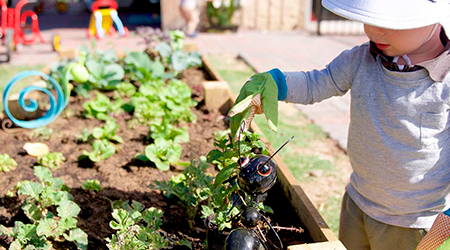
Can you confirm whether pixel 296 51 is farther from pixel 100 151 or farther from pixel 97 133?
pixel 100 151

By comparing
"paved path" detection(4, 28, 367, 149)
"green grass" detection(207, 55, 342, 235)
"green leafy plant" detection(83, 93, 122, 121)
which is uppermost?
"green leafy plant" detection(83, 93, 122, 121)

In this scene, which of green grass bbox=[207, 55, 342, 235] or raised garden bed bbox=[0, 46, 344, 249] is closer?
raised garden bed bbox=[0, 46, 344, 249]

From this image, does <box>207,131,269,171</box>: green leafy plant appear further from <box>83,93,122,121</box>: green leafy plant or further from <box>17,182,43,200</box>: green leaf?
<box>83,93,122,121</box>: green leafy plant

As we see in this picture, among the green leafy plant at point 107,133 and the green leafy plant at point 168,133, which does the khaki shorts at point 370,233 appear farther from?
the green leafy plant at point 107,133

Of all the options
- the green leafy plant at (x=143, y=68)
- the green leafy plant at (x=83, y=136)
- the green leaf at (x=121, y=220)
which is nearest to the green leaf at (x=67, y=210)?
the green leaf at (x=121, y=220)

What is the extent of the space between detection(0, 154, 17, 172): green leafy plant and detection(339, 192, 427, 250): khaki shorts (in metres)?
1.70

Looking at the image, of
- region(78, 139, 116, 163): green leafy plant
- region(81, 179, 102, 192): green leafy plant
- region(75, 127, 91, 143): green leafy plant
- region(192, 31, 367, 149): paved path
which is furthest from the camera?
region(192, 31, 367, 149): paved path

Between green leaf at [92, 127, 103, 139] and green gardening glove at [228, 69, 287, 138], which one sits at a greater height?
green gardening glove at [228, 69, 287, 138]

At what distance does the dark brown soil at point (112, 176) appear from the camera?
2039 millimetres

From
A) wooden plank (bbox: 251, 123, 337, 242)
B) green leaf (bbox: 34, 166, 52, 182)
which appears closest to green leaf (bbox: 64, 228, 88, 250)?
green leaf (bbox: 34, 166, 52, 182)

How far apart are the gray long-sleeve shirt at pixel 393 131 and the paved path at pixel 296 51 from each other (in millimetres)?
2157

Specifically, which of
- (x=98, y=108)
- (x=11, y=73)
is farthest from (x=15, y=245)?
(x=11, y=73)

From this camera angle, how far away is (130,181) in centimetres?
250

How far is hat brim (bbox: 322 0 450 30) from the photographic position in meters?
1.46
